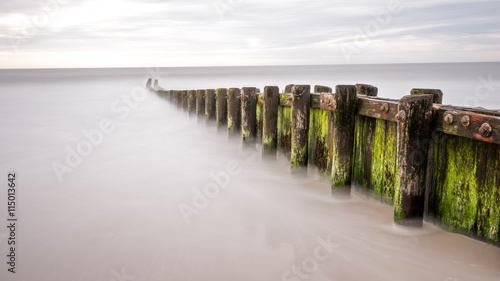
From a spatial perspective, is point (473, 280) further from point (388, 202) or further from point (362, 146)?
point (362, 146)

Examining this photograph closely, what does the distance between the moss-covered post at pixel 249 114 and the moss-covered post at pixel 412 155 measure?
11.6 feet

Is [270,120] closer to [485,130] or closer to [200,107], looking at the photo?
[485,130]

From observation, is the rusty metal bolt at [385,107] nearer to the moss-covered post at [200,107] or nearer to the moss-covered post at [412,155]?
the moss-covered post at [412,155]

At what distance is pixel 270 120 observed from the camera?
569 centimetres

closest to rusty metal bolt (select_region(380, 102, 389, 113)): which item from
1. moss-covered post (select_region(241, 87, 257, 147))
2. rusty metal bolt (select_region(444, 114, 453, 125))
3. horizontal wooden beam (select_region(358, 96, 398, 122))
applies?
horizontal wooden beam (select_region(358, 96, 398, 122))

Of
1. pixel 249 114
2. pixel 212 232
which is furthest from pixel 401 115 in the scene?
Answer: pixel 249 114

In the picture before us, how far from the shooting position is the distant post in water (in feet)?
31.1

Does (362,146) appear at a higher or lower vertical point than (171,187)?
higher

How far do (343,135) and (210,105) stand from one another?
6.21m

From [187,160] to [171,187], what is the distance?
1648mm

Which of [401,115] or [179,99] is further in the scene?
[179,99]

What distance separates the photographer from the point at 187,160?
6.84 m

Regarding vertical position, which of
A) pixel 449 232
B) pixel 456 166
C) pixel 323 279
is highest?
pixel 456 166

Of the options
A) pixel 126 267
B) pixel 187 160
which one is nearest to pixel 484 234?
pixel 126 267
